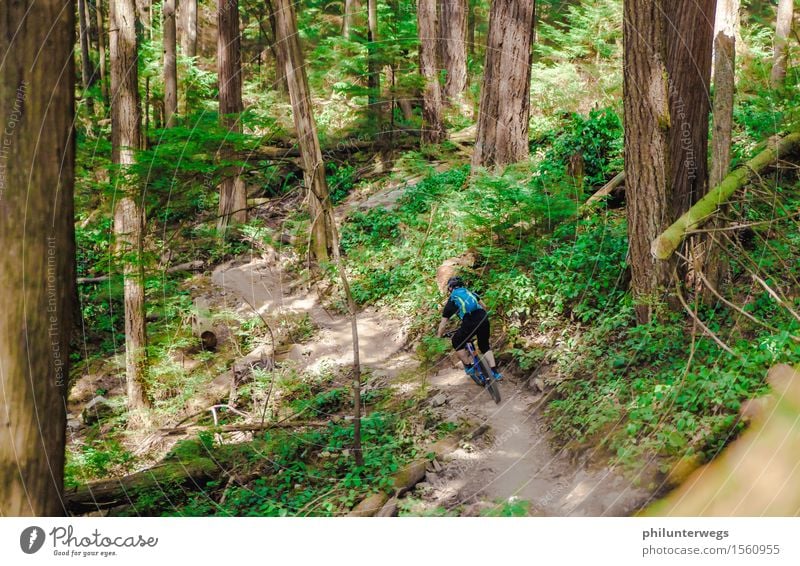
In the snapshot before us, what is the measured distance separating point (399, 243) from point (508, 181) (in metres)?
1.88

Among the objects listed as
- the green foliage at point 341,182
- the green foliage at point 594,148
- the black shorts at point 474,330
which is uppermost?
the green foliage at point 594,148

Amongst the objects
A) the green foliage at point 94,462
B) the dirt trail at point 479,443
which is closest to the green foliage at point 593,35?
the dirt trail at point 479,443

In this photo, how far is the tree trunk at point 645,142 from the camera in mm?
5766

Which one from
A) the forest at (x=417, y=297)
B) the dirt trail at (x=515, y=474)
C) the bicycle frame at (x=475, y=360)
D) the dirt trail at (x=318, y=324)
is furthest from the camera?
the dirt trail at (x=318, y=324)

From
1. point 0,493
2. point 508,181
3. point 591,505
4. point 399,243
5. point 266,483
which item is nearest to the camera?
point 0,493

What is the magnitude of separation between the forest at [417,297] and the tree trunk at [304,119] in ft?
0.22

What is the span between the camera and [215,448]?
6.15 m

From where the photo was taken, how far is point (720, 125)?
5.32 meters

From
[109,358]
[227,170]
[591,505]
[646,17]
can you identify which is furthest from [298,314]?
[646,17]

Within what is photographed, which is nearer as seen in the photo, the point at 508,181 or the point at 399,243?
the point at 508,181

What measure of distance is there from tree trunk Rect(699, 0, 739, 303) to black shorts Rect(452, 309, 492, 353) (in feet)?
7.48

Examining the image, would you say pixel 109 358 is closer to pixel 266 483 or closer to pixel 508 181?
pixel 266 483

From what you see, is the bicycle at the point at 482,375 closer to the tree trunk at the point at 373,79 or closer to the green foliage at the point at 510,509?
the green foliage at the point at 510,509

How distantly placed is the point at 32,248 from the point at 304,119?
479 cm
